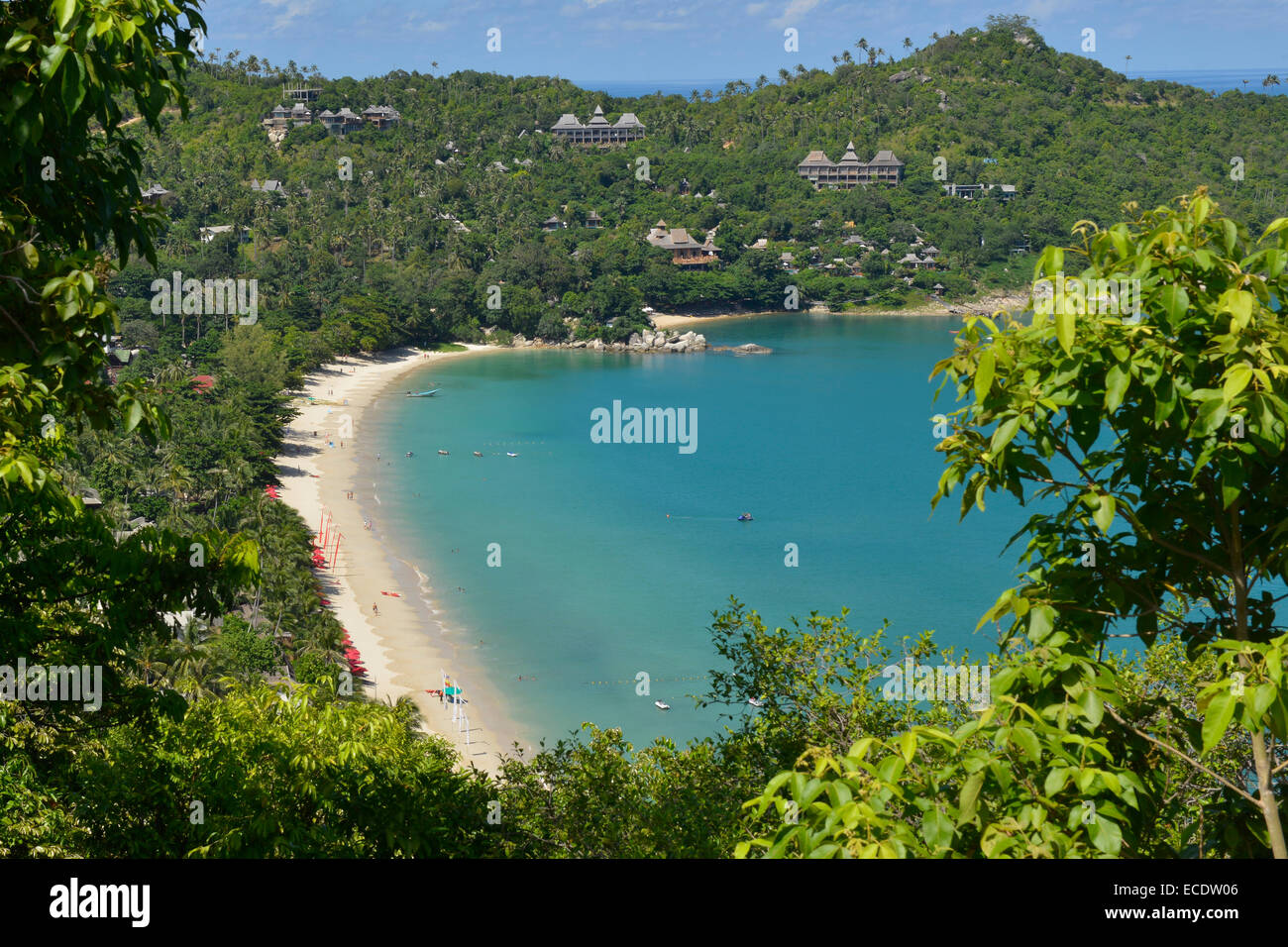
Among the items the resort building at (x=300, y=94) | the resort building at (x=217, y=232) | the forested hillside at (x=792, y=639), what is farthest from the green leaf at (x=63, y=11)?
the resort building at (x=300, y=94)

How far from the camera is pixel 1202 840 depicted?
372 cm

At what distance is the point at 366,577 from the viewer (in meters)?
35.5

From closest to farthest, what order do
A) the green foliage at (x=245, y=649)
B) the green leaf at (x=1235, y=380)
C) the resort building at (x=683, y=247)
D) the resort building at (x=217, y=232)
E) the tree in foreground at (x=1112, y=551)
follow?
1. the tree in foreground at (x=1112, y=551)
2. the green leaf at (x=1235, y=380)
3. the green foliage at (x=245, y=649)
4. the resort building at (x=217, y=232)
5. the resort building at (x=683, y=247)

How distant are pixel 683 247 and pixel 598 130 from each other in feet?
103

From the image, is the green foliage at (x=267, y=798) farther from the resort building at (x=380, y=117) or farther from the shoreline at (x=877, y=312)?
the resort building at (x=380, y=117)

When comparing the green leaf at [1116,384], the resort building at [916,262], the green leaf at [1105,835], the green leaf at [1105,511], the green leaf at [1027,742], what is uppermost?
the resort building at [916,262]

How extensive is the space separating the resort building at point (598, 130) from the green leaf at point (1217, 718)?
123 meters

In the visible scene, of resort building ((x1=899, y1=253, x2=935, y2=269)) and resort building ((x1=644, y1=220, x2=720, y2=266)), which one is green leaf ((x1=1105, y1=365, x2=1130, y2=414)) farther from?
resort building ((x1=899, y1=253, x2=935, y2=269))

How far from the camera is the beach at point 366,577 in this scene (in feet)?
87.1

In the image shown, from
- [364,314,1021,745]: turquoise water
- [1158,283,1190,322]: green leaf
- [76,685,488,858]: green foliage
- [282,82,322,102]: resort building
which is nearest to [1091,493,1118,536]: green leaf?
[1158,283,1190,322]: green leaf

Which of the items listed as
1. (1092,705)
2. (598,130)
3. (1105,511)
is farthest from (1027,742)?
(598,130)

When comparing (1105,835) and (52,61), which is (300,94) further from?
(1105,835)

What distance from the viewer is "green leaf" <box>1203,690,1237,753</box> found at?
2635 millimetres

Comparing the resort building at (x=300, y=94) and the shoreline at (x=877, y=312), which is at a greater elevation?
the resort building at (x=300, y=94)
